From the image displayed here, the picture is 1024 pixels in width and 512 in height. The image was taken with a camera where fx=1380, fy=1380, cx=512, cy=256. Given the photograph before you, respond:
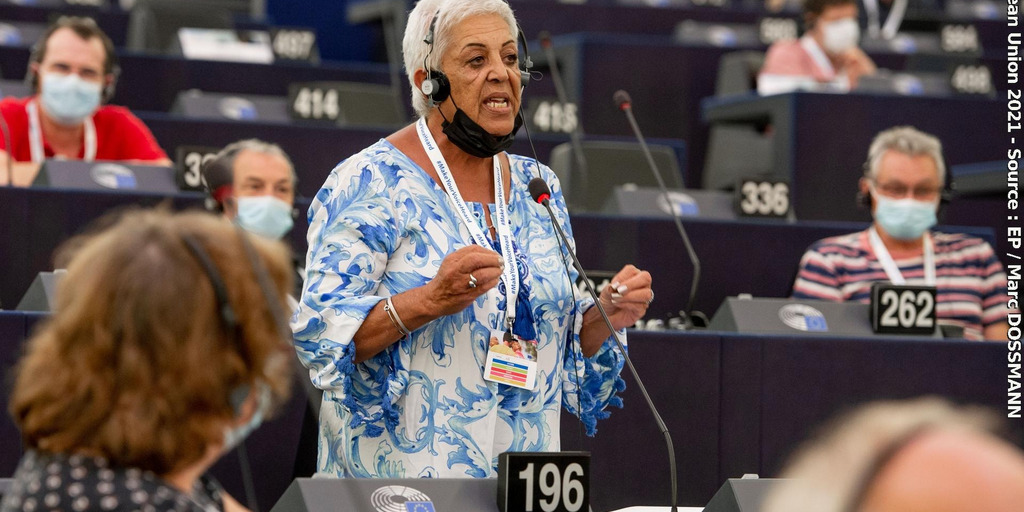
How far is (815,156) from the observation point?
219 inches

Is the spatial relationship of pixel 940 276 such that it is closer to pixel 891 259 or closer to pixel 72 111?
pixel 891 259

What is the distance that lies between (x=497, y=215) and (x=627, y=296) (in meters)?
0.26

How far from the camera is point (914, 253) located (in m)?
4.25

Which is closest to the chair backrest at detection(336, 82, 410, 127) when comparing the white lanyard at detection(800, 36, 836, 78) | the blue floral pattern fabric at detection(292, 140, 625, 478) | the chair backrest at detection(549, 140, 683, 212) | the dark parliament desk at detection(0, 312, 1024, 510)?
the chair backrest at detection(549, 140, 683, 212)

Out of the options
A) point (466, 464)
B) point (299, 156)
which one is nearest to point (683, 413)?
point (466, 464)

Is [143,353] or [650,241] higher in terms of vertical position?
[143,353]

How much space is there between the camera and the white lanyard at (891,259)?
13.6 ft

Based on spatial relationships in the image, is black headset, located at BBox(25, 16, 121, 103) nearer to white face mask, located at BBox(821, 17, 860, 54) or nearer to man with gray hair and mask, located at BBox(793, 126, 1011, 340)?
man with gray hair and mask, located at BBox(793, 126, 1011, 340)

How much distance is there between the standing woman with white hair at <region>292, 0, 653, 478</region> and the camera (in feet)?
6.88

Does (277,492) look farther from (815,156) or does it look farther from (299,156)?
(815,156)

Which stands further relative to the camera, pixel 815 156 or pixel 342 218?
pixel 815 156

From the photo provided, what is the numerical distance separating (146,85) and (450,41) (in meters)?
4.29

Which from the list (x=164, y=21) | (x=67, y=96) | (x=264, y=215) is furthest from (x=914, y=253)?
(x=164, y=21)

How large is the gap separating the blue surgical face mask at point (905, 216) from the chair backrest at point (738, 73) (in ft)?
7.07
